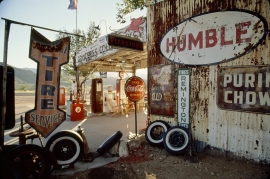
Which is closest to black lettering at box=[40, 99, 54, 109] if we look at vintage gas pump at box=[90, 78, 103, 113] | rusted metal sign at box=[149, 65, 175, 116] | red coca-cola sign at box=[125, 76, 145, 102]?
red coca-cola sign at box=[125, 76, 145, 102]

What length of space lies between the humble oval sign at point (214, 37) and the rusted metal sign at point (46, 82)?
10.6ft

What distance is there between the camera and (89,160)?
4418 millimetres

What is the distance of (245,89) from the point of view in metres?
3.89

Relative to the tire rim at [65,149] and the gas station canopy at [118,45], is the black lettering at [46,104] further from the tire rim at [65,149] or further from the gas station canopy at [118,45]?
the gas station canopy at [118,45]

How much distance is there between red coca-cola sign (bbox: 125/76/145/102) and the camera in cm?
570

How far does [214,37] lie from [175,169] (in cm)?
350

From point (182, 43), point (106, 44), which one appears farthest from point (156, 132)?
point (106, 44)

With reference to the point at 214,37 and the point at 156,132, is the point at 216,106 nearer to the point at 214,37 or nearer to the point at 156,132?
the point at 214,37

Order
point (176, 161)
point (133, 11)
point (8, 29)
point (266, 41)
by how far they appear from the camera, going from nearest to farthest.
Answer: point (8, 29) < point (266, 41) < point (176, 161) < point (133, 11)

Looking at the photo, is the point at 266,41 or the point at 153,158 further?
the point at 153,158

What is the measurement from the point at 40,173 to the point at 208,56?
192 inches

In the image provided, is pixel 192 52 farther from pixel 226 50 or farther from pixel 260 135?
pixel 260 135

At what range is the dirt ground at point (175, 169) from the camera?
11.8ft

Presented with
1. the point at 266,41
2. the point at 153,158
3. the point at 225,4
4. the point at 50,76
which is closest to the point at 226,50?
the point at 266,41
